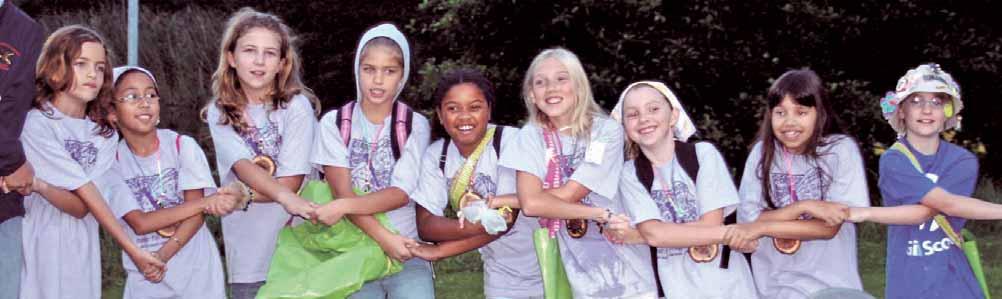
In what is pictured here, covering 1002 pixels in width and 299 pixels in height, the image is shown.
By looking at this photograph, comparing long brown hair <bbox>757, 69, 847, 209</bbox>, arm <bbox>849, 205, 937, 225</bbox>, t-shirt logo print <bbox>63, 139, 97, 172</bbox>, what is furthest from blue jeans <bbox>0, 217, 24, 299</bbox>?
arm <bbox>849, 205, 937, 225</bbox>

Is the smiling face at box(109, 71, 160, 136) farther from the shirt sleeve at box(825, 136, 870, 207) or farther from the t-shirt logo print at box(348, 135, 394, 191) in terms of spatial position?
the shirt sleeve at box(825, 136, 870, 207)

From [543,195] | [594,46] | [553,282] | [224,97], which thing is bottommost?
[553,282]

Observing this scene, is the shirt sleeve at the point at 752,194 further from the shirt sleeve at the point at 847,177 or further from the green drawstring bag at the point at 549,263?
the green drawstring bag at the point at 549,263

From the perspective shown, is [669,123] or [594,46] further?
[594,46]

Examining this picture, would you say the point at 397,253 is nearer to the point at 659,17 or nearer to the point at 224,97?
the point at 224,97

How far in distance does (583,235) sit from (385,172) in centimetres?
100

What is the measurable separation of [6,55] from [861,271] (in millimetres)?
8766

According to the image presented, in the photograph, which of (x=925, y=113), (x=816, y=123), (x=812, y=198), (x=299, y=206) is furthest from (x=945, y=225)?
(x=299, y=206)

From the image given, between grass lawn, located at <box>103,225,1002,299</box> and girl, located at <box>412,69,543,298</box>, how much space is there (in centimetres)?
481

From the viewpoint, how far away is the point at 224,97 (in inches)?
240

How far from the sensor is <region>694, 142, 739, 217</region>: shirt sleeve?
554 centimetres

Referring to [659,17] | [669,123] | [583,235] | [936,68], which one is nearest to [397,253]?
[583,235]

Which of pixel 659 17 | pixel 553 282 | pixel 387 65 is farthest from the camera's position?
pixel 659 17

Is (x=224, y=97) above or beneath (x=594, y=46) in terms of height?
beneath
